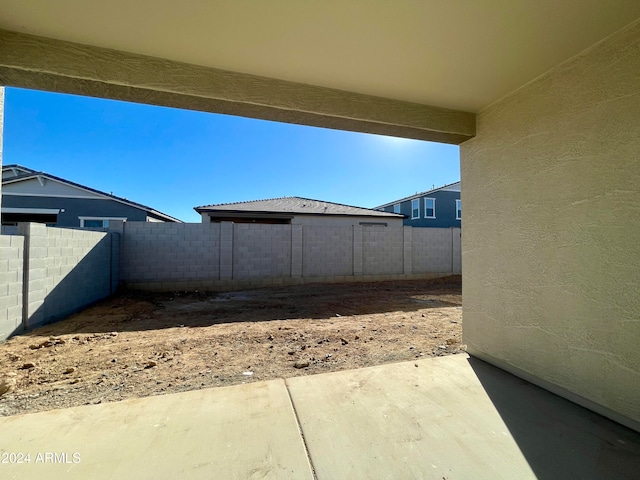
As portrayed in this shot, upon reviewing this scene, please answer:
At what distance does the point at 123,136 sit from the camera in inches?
445

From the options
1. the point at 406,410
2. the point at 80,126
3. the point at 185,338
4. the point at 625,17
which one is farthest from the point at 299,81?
the point at 80,126

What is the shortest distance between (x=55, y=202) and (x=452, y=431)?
1838 cm

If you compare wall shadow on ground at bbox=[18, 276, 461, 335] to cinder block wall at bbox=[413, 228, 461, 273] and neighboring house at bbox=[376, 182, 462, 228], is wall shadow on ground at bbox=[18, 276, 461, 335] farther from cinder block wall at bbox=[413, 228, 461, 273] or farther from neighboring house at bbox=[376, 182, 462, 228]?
neighboring house at bbox=[376, 182, 462, 228]

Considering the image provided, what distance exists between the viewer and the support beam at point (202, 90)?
6.27 ft

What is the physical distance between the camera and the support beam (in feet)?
6.27

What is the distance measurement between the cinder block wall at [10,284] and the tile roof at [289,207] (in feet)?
Result: 30.6

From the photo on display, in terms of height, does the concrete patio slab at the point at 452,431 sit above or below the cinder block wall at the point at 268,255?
below

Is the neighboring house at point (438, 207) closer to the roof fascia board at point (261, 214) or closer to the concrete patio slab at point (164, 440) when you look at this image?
the roof fascia board at point (261, 214)

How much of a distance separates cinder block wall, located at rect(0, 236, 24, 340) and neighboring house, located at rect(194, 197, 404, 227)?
9.28 metres

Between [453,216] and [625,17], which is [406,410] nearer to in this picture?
[625,17]

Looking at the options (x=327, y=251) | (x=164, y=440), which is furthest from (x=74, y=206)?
(x=164, y=440)

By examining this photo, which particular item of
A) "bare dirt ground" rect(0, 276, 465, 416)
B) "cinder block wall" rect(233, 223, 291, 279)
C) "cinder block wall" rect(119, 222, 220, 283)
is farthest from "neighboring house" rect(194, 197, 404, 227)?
"bare dirt ground" rect(0, 276, 465, 416)

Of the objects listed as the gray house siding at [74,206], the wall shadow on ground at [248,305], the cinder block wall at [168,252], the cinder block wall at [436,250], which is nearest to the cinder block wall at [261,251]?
the cinder block wall at [168,252]

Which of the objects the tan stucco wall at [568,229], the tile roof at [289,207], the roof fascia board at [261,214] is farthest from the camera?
the tile roof at [289,207]
